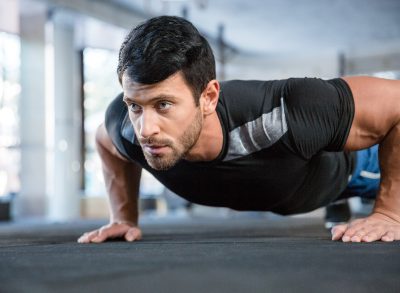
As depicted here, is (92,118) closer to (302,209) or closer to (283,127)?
(302,209)

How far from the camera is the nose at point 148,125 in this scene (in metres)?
1.24

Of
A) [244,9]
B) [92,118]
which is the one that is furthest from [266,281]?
[92,118]

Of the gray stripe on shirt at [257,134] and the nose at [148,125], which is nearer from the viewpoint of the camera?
the nose at [148,125]

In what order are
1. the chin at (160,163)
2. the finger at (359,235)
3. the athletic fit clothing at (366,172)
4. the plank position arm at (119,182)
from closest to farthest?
the finger at (359,235) < the chin at (160,163) < the plank position arm at (119,182) < the athletic fit clothing at (366,172)

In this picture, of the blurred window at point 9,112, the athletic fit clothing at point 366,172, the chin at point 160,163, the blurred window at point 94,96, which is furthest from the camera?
the blurred window at point 94,96

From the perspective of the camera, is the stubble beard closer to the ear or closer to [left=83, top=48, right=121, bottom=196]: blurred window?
the ear

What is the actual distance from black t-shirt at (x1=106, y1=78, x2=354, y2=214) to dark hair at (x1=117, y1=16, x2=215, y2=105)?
153mm

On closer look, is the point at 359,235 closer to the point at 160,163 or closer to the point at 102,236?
the point at 160,163

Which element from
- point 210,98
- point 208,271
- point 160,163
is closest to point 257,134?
point 210,98

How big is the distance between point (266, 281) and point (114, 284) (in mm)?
202

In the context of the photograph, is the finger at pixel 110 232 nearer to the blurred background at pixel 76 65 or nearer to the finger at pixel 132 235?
the finger at pixel 132 235

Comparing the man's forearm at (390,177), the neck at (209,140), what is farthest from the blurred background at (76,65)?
the man's forearm at (390,177)

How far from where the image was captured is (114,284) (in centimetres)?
72

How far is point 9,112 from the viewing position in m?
5.55
